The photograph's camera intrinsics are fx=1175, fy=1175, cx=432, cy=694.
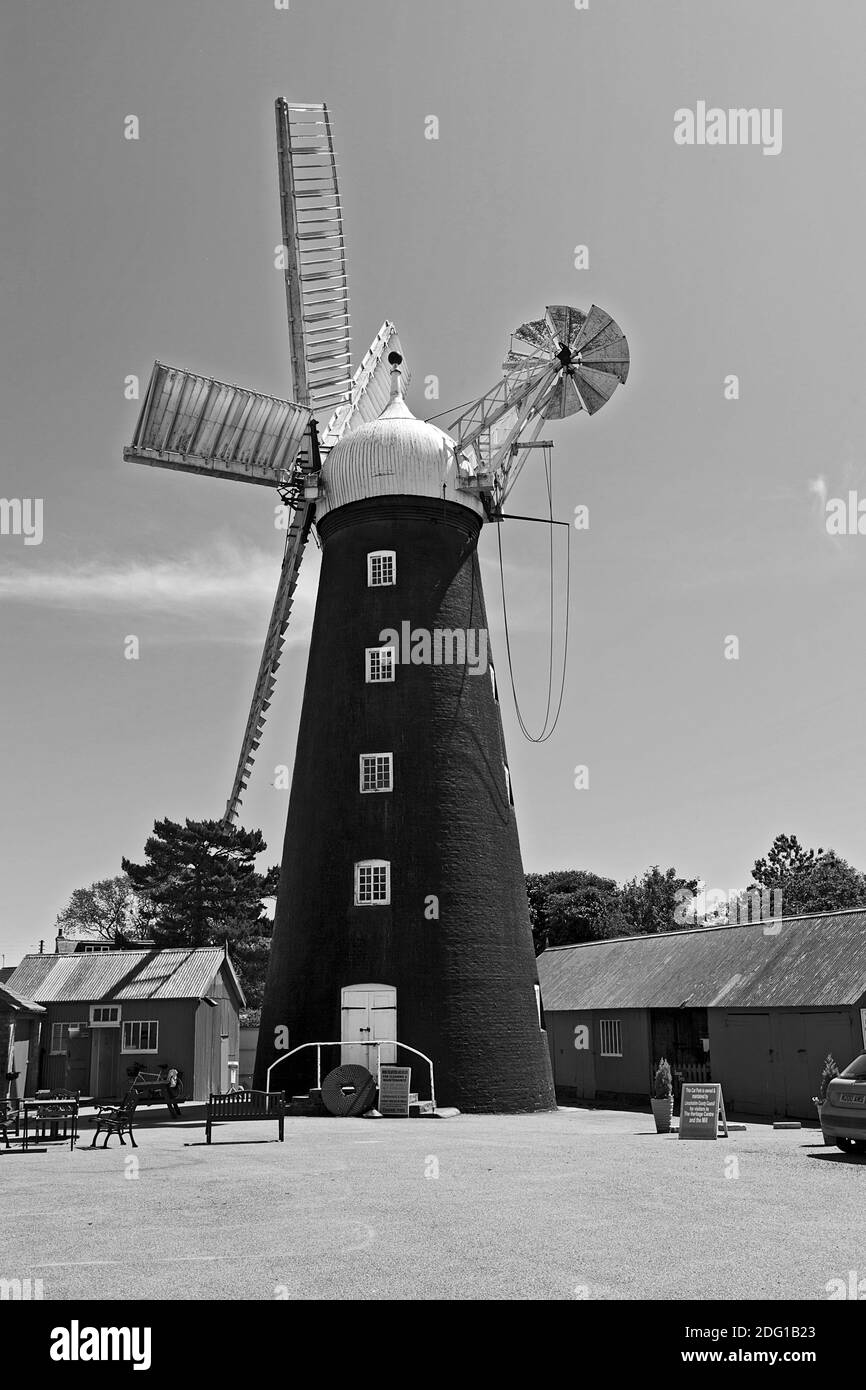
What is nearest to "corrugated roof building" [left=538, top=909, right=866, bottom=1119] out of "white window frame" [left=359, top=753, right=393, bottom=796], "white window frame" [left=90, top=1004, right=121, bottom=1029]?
"white window frame" [left=359, top=753, right=393, bottom=796]

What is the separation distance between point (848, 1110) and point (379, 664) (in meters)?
16.5

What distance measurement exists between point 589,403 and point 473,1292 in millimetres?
28524

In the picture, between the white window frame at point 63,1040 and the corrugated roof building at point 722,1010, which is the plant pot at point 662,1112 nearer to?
the corrugated roof building at point 722,1010

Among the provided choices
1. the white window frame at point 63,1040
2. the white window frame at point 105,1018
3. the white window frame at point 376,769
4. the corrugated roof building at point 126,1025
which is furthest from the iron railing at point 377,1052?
the white window frame at point 63,1040

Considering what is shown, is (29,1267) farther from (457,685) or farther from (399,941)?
(457,685)

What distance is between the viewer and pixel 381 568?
32.0 meters

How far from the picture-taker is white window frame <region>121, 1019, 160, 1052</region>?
130ft

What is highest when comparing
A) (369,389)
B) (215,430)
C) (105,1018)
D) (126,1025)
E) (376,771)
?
(369,389)

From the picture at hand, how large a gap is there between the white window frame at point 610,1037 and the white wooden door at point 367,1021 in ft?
41.4

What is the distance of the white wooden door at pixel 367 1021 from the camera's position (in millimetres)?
28250

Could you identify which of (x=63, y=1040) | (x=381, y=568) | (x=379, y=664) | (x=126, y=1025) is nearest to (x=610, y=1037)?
(x=379, y=664)

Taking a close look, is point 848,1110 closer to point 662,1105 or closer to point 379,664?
point 662,1105

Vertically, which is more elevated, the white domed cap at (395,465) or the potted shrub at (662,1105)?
the white domed cap at (395,465)
